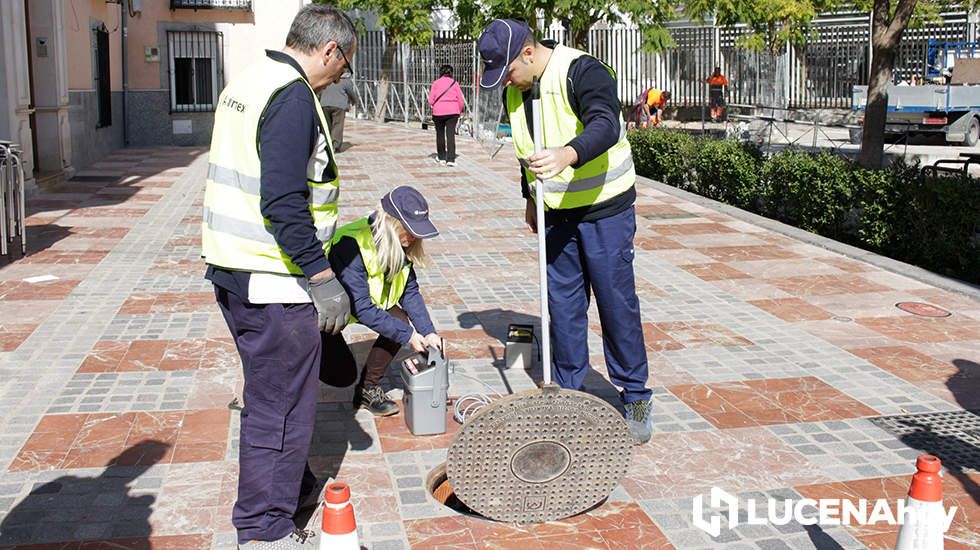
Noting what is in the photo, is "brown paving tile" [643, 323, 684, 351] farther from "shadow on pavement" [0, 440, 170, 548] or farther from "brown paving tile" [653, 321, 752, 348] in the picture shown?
"shadow on pavement" [0, 440, 170, 548]

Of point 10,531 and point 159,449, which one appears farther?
point 159,449

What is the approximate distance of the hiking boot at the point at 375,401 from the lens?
17.7 ft

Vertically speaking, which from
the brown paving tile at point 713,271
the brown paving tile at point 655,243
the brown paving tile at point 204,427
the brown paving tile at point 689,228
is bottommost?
the brown paving tile at point 204,427

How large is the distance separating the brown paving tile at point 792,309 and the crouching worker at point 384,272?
3330mm

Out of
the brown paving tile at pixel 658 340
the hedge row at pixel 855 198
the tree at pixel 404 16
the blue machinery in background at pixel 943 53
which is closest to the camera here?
the brown paving tile at pixel 658 340

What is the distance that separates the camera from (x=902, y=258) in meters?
9.64

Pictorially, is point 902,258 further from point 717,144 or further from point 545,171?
point 545,171

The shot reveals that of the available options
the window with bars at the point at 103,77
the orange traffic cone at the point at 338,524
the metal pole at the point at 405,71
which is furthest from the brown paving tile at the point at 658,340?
the metal pole at the point at 405,71

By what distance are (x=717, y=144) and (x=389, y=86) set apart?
19245mm

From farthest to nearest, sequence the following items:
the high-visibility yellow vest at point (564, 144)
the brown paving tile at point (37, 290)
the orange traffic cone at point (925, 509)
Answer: the brown paving tile at point (37, 290) → the high-visibility yellow vest at point (564, 144) → the orange traffic cone at point (925, 509)

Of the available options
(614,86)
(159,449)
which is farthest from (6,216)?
(614,86)

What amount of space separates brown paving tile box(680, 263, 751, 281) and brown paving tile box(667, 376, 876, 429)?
277 cm

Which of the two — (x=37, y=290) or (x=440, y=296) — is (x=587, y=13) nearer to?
(x=440, y=296)

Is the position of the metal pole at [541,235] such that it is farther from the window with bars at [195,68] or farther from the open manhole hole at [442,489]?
the window with bars at [195,68]
